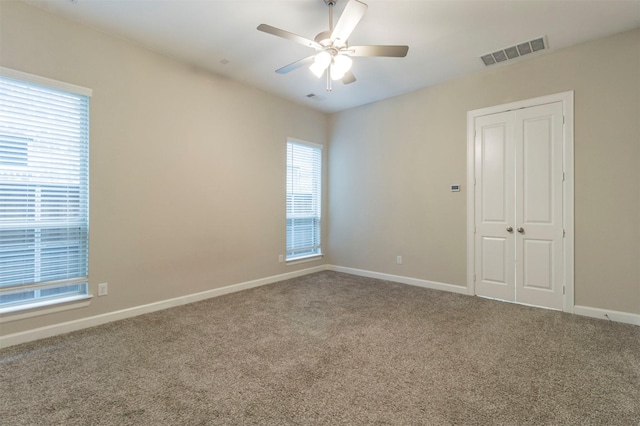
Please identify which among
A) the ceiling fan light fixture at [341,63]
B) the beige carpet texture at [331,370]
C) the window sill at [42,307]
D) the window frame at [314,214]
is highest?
the ceiling fan light fixture at [341,63]

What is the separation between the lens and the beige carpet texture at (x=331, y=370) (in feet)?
5.67

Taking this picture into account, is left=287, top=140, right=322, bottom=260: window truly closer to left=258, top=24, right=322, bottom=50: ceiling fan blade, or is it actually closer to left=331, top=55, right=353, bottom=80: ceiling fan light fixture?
left=331, top=55, right=353, bottom=80: ceiling fan light fixture

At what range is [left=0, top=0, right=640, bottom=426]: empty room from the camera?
6.59ft

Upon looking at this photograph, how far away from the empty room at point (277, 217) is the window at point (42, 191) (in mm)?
17

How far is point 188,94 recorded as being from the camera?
148 inches

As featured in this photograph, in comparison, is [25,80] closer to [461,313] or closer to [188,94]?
[188,94]

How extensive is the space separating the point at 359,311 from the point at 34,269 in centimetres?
321

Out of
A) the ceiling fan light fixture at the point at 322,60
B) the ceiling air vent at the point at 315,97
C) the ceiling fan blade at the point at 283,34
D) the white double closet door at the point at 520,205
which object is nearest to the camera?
the ceiling fan blade at the point at 283,34

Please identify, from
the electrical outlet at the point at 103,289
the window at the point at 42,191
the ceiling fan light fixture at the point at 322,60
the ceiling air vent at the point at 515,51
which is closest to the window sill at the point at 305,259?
the electrical outlet at the point at 103,289

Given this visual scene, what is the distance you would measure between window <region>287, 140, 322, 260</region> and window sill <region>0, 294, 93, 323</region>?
284 cm

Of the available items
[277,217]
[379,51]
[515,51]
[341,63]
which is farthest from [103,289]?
[515,51]

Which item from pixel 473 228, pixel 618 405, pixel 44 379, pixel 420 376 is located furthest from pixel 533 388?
pixel 44 379

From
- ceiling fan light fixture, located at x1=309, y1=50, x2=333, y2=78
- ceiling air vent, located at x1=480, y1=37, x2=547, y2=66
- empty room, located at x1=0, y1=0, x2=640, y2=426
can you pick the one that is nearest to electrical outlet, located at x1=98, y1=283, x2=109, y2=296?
empty room, located at x1=0, y1=0, x2=640, y2=426

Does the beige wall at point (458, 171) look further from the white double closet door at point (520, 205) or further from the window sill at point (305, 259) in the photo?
the window sill at point (305, 259)
